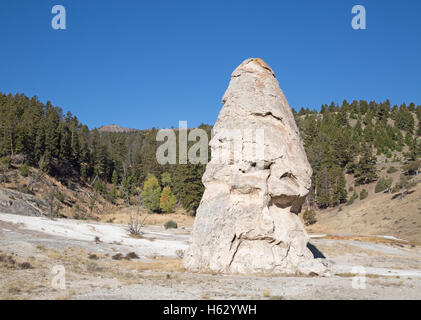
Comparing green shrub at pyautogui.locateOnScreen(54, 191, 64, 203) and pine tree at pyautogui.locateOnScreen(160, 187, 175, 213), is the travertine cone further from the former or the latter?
green shrub at pyautogui.locateOnScreen(54, 191, 64, 203)

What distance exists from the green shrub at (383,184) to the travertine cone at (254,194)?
51049mm

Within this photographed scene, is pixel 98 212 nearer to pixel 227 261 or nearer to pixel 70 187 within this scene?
pixel 70 187

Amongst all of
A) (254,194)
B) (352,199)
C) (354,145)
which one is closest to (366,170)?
(352,199)

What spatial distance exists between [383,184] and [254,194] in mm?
55512

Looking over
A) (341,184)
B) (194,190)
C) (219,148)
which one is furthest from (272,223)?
(341,184)

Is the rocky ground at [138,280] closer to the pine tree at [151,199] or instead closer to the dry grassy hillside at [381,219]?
the dry grassy hillside at [381,219]

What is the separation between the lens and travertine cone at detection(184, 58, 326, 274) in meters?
14.4

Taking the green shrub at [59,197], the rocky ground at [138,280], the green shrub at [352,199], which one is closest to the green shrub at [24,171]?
the green shrub at [59,197]

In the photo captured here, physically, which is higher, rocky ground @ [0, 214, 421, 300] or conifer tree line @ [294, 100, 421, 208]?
conifer tree line @ [294, 100, 421, 208]

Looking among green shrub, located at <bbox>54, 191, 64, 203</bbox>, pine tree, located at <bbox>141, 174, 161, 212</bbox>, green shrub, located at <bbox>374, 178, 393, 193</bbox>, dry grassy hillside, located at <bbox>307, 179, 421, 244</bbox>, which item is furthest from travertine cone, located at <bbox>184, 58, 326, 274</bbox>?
green shrub, located at <bbox>374, 178, 393, 193</bbox>

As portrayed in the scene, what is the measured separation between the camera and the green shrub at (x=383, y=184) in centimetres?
6078

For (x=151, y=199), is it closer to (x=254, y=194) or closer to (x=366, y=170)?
(x=366, y=170)

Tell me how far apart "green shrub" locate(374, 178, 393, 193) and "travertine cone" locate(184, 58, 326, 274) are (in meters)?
51.0

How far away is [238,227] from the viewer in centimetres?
1435
